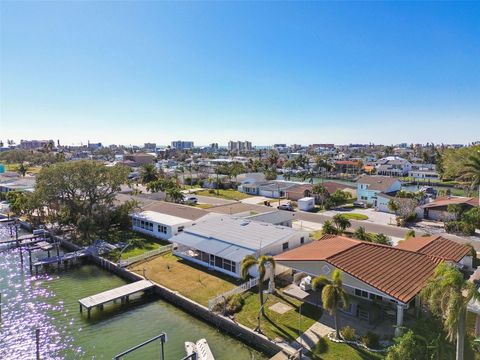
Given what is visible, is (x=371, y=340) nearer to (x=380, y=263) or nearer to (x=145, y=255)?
(x=380, y=263)

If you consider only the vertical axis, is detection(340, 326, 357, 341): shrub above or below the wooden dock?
above

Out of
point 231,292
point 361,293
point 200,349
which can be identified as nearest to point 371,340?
point 361,293

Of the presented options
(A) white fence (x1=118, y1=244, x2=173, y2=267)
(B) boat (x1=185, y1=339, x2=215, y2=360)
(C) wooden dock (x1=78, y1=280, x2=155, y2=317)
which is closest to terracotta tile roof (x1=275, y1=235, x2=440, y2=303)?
(B) boat (x1=185, y1=339, x2=215, y2=360)

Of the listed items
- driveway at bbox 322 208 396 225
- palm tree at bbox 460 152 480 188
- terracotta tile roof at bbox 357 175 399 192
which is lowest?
driveway at bbox 322 208 396 225

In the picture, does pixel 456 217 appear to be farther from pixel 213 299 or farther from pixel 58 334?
pixel 58 334

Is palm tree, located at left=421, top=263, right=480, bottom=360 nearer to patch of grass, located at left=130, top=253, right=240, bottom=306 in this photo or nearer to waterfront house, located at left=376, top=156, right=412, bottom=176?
patch of grass, located at left=130, top=253, right=240, bottom=306

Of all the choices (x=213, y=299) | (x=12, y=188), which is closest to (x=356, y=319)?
(x=213, y=299)
